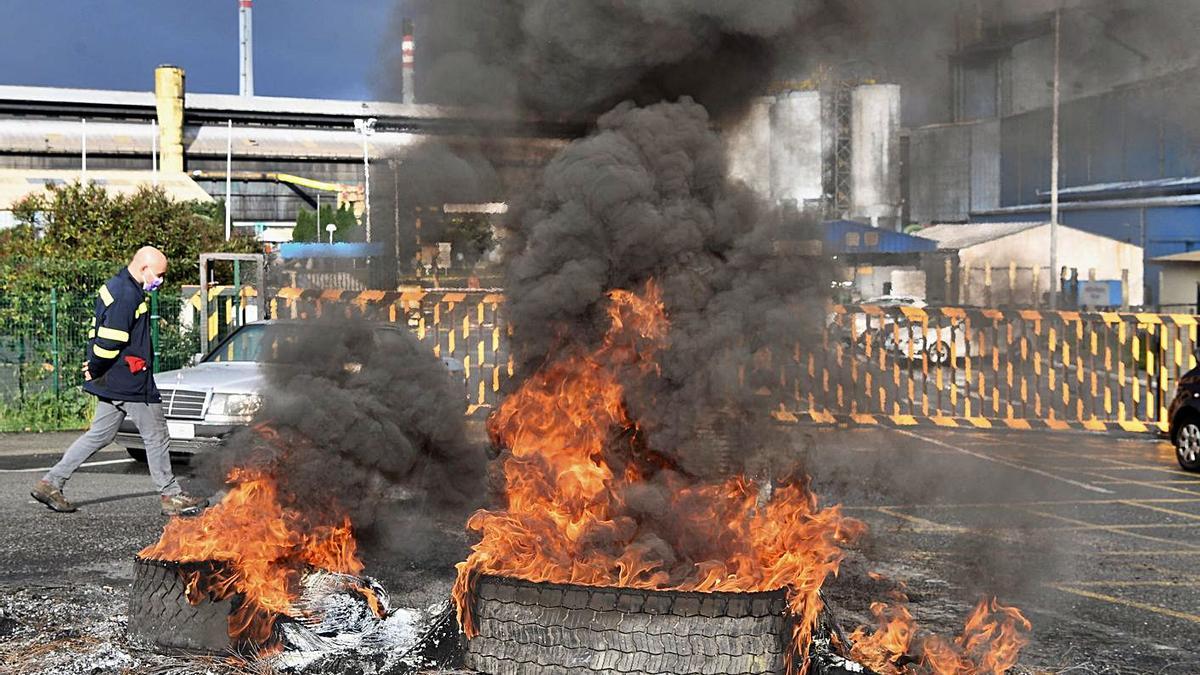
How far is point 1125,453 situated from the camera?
1334 cm

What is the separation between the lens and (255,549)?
5.62 metres

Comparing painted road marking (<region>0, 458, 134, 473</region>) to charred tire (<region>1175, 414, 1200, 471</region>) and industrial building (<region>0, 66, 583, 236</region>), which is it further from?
industrial building (<region>0, 66, 583, 236</region>)

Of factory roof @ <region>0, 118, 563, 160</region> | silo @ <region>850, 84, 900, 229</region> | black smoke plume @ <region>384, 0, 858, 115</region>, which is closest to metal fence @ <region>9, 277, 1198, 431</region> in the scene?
silo @ <region>850, 84, 900, 229</region>

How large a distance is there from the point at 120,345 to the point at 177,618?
4.02 meters

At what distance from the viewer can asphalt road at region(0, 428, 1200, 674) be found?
20.2 ft

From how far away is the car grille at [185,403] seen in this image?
10.4 meters

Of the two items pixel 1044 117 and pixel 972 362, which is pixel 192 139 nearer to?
pixel 972 362

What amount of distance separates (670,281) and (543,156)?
3.09ft

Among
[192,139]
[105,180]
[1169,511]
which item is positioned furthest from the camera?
[192,139]

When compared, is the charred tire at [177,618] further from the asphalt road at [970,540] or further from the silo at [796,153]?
the silo at [796,153]

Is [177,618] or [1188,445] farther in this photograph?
[1188,445]

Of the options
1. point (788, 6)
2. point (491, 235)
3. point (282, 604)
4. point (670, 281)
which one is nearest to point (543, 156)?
point (491, 235)

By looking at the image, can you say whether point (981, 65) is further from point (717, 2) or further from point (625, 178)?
point (625, 178)

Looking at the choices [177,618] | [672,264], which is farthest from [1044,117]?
[177,618]
